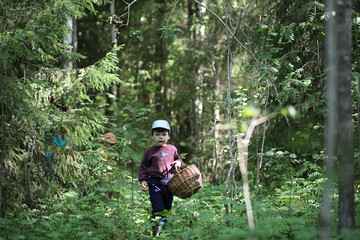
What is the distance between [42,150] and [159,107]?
27.6 ft

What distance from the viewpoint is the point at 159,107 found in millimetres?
14547

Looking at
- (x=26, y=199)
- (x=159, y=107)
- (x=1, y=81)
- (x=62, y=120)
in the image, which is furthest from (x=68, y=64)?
(x=159, y=107)

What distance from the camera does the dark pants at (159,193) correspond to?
525 cm

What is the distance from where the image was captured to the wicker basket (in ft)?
15.8

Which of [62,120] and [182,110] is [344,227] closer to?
[62,120]

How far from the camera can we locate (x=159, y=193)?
17.4ft

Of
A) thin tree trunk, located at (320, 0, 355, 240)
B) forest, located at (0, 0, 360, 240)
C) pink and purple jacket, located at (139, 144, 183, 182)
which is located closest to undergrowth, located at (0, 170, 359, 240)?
forest, located at (0, 0, 360, 240)

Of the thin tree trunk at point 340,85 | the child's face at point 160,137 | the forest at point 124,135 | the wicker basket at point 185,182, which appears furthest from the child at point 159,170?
the thin tree trunk at point 340,85

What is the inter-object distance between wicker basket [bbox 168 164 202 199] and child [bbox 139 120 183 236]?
0.41 meters

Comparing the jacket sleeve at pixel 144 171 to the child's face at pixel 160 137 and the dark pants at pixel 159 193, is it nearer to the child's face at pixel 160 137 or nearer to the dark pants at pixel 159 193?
the dark pants at pixel 159 193

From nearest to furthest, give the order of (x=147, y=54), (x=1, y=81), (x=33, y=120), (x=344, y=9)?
(x=344, y=9) < (x=1, y=81) < (x=33, y=120) < (x=147, y=54)

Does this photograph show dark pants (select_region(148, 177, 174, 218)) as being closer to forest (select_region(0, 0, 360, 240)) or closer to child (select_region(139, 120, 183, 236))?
child (select_region(139, 120, 183, 236))

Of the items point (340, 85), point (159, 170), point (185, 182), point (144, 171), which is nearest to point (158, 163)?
point (159, 170)

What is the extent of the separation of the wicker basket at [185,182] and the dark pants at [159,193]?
0.42 meters
